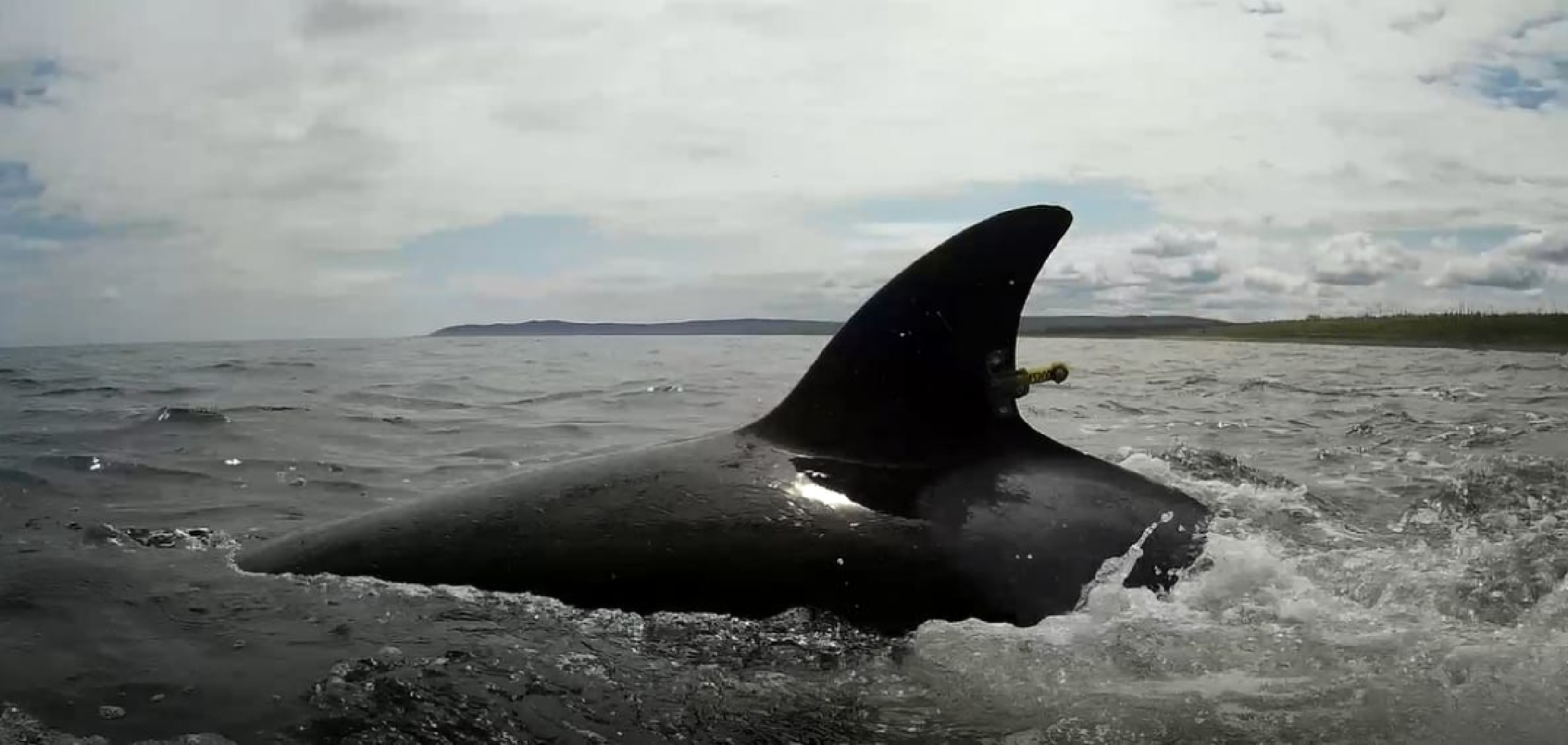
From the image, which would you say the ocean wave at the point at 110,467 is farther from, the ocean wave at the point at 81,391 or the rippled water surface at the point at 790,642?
the ocean wave at the point at 81,391

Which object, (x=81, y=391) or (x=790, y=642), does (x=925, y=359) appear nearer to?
(x=790, y=642)

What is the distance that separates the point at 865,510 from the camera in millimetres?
4492

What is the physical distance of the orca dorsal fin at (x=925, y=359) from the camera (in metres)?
4.90

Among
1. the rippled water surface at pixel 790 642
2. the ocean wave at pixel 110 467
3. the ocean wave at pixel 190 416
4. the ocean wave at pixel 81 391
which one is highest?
the ocean wave at pixel 81 391

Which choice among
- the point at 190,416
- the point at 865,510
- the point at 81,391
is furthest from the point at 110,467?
the point at 81,391

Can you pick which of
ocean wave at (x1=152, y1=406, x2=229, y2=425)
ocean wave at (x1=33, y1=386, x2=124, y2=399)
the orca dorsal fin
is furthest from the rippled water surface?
ocean wave at (x1=33, y1=386, x2=124, y2=399)

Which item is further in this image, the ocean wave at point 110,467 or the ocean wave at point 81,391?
the ocean wave at point 81,391

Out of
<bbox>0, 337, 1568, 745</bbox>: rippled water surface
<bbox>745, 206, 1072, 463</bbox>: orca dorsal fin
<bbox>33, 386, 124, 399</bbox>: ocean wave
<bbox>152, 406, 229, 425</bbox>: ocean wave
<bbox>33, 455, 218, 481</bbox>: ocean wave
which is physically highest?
<bbox>745, 206, 1072, 463</bbox>: orca dorsal fin

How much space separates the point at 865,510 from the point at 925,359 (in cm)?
81

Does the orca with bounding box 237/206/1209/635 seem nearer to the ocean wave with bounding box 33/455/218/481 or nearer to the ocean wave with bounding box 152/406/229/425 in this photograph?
the ocean wave with bounding box 33/455/218/481

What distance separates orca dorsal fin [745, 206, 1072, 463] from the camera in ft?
16.1

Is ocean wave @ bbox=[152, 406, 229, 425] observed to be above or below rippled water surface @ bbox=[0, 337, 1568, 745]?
above

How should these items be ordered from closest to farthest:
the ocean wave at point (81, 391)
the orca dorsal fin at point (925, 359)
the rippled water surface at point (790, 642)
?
the rippled water surface at point (790, 642)
the orca dorsal fin at point (925, 359)
the ocean wave at point (81, 391)

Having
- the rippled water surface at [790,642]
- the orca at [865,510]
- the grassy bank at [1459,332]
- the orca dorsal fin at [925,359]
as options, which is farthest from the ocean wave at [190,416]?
the grassy bank at [1459,332]
